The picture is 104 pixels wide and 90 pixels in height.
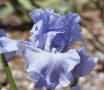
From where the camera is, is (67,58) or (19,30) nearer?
(67,58)

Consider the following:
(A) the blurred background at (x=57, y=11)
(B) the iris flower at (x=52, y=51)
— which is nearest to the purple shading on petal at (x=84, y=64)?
(B) the iris flower at (x=52, y=51)

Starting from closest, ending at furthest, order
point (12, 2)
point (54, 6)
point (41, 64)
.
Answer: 1. point (41, 64)
2. point (54, 6)
3. point (12, 2)

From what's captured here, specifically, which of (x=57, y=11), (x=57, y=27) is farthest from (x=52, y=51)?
(x=57, y=11)

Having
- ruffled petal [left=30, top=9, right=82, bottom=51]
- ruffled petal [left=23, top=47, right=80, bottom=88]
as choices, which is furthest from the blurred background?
ruffled petal [left=23, top=47, right=80, bottom=88]

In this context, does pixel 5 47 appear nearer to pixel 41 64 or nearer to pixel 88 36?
pixel 41 64

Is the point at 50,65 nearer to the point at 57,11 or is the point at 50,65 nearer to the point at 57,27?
the point at 57,27

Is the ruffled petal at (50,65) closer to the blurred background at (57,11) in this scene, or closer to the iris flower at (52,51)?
the iris flower at (52,51)

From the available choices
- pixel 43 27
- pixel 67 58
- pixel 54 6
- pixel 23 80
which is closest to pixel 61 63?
pixel 67 58
